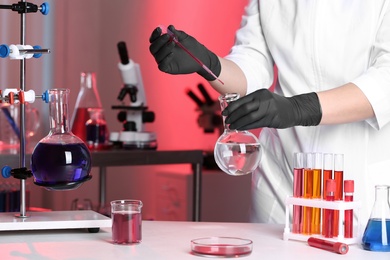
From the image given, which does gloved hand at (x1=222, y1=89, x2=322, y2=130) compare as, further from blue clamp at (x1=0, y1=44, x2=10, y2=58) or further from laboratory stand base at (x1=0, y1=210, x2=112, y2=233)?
blue clamp at (x1=0, y1=44, x2=10, y2=58)

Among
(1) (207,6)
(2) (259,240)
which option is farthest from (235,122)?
(1) (207,6)

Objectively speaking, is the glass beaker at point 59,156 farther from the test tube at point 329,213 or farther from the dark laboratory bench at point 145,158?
the dark laboratory bench at point 145,158

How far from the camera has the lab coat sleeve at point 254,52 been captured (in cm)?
234

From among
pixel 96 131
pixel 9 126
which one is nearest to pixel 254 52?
pixel 96 131

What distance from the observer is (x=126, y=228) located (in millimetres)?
1646

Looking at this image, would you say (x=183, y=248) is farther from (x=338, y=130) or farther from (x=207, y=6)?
(x=207, y=6)

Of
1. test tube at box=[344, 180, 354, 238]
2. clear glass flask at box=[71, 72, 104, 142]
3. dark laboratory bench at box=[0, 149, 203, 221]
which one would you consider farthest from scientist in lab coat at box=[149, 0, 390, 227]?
clear glass flask at box=[71, 72, 104, 142]

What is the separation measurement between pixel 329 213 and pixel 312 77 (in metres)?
0.65

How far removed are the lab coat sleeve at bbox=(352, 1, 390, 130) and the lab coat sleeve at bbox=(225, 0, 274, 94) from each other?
0.39 meters

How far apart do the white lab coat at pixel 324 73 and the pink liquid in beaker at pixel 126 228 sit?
64cm

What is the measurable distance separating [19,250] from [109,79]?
3.31 meters

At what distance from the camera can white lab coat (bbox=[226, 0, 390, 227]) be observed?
6.91 feet

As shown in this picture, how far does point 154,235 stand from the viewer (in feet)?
5.79

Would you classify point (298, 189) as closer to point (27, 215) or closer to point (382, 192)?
point (382, 192)
